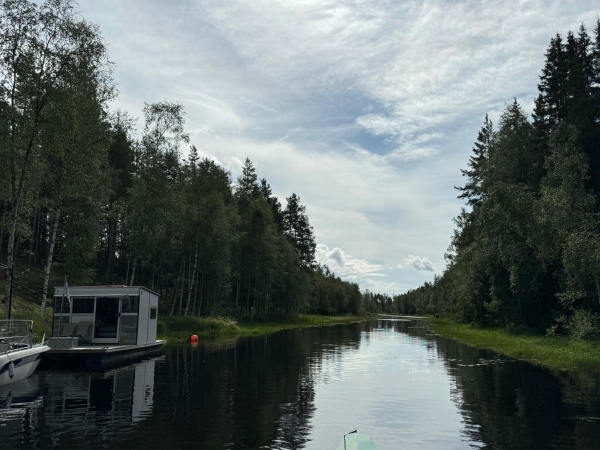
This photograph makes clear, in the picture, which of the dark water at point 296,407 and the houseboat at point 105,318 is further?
the houseboat at point 105,318

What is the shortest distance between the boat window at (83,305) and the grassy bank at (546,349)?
24.5m

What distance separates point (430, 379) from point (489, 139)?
156ft

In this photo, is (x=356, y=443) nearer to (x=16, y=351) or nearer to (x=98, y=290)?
(x=16, y=351)

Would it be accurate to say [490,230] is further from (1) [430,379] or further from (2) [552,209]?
(1) [430,379]

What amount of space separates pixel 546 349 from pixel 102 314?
2716cm

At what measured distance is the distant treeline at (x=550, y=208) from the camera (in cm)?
3381

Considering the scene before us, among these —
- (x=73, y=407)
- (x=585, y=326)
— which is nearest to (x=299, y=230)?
(x=585, y=326)

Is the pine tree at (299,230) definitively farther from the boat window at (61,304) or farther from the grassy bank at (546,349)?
the boat window at (61,304)

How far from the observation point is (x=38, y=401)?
16281 mm

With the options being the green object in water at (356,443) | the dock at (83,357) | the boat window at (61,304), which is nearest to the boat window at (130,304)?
the boat window at (61,304)

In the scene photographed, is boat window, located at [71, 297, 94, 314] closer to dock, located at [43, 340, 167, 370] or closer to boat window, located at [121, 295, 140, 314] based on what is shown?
boat window, located at [121, 295, 140, 314]

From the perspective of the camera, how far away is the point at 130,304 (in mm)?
29344

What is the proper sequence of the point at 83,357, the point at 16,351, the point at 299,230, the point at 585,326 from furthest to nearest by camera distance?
the point at 299,230
the point at 585,326
the point at 83,357
the point at 16,351

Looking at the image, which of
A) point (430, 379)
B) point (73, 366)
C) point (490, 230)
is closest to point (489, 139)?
point (490, 230)
